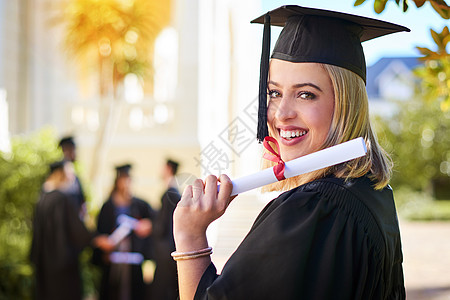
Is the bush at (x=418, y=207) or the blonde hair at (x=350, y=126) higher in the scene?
the blonde hair at (x=350, y=126)

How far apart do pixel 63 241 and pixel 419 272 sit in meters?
6.63

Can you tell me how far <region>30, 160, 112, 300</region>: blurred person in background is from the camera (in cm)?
628

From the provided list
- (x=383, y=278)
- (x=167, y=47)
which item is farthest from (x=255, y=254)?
(x=167, y=47)

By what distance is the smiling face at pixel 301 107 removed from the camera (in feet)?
4.59

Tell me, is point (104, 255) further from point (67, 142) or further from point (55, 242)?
point (67, 142)

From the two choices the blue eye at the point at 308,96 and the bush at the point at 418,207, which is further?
the bush at the point at 418,207

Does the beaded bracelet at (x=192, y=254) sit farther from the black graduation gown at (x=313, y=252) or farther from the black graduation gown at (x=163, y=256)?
the black graduation gown at (x=163, y=256)

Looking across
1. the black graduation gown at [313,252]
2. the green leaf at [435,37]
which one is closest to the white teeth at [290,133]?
the black graduation gown at [313,252]

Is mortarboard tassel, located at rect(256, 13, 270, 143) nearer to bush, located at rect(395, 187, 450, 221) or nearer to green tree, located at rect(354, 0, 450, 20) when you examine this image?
green tree, located at rect(354, 0, 450, 20)

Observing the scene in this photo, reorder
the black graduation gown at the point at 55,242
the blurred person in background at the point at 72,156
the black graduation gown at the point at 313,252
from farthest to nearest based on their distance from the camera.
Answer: the blurred person in background at the point at 72,156 < the black graduation gown at the point at 55,242 < the black graduation gown at the point at 313,252

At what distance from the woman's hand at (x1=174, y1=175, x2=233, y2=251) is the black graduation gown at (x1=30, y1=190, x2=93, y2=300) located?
5.22 metres

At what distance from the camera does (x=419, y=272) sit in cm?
1037

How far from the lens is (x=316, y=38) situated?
149 cm

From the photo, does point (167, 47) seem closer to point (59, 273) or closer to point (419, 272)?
point (419, 272)
